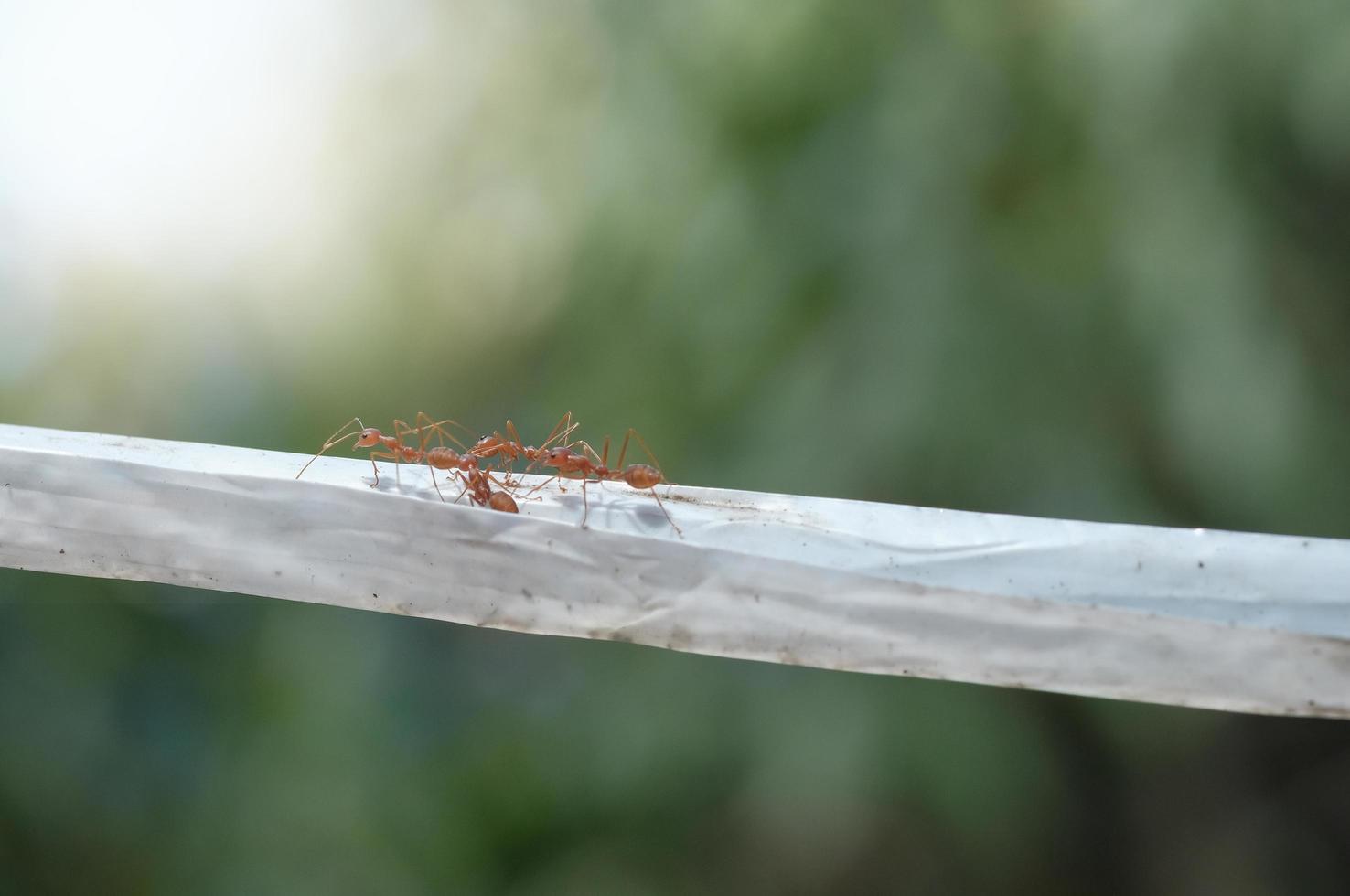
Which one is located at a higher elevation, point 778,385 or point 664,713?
point 778,385

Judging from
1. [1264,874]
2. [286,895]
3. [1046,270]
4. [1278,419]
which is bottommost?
[286,895]

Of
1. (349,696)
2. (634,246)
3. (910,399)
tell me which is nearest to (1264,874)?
(910,399)

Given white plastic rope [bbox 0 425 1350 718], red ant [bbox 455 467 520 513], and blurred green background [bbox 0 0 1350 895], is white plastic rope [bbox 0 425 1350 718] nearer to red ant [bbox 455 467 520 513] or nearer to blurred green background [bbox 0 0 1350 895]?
red ant [bbox 455 467 520 513]

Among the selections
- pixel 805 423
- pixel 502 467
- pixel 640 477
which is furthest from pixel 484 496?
pixel 805 423

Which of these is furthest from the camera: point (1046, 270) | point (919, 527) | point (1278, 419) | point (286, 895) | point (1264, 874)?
point (286, 895)

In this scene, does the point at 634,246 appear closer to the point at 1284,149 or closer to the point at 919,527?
the point at 1284,149

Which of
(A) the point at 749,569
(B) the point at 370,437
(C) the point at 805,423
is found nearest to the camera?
(A) the point at 749,569

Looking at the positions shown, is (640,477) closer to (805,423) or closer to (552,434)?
(552,434)
